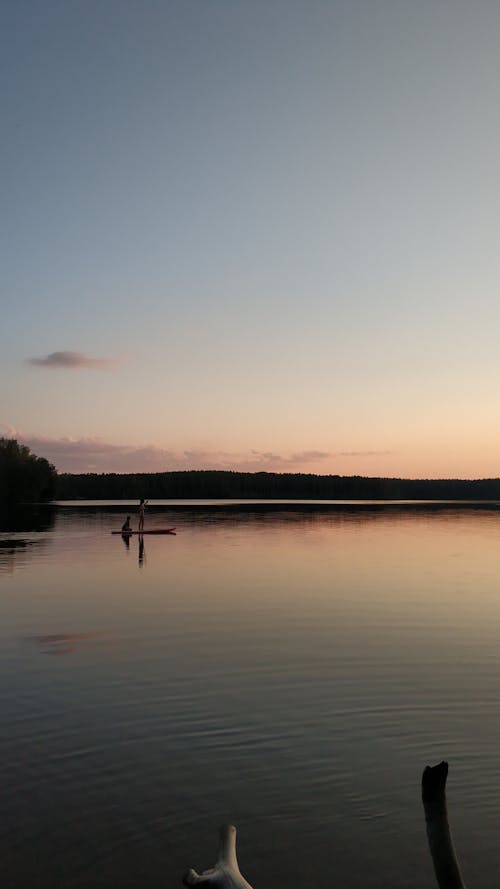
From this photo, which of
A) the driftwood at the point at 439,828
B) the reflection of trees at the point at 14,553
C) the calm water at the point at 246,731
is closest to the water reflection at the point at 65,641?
the calm water at the point at 246,731

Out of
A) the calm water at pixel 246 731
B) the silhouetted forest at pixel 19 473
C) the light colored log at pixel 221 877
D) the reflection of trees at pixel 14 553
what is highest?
the silhouetted forest at pixel 19 473

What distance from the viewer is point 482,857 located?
8.77 m

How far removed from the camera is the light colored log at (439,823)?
4168 mm

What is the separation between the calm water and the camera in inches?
348

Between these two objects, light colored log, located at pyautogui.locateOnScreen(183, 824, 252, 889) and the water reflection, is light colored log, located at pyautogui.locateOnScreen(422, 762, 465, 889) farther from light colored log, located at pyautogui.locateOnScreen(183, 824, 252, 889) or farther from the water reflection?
the water reflection

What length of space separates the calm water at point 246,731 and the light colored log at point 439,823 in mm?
4295

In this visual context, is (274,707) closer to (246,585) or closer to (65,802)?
(65,802)

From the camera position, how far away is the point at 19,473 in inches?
5394

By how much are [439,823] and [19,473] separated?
139m

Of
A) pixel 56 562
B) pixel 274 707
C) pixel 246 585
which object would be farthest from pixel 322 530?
pixel 274 707

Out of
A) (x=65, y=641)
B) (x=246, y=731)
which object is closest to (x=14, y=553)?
(x=65, y=641)

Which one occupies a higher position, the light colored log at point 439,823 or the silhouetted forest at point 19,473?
the silhouetted forest at point 19,473

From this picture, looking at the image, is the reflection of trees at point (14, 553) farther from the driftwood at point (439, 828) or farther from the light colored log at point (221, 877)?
the driftwood at point (439, 828)

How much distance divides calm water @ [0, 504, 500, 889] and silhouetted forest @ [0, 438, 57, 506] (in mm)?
110003
